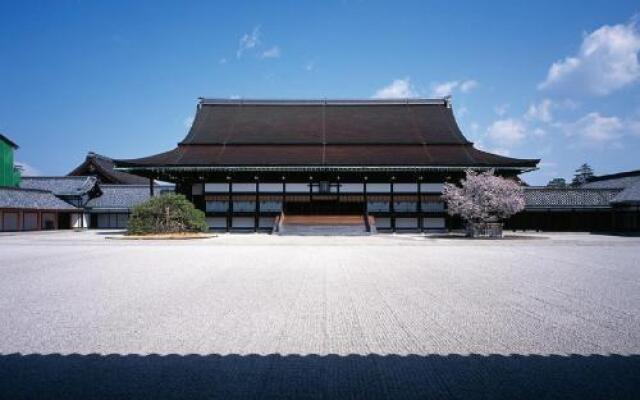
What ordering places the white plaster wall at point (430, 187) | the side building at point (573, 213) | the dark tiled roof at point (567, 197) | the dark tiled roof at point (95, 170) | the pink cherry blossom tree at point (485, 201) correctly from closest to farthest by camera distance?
the pink cherry blossom tree at point (485, 201)
the white plaster wall at point (430, 187)
the side building at point (573, 213)
the dark tiled roof at point (567, 197)
the dark tiled roof at point (95, 170)

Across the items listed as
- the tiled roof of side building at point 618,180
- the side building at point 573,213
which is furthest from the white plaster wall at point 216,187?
the tiled roof of side building at point 618,180

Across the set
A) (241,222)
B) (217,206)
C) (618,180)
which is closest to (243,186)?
(217,206)

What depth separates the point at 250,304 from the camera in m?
6.92

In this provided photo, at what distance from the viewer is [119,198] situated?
41844 mm

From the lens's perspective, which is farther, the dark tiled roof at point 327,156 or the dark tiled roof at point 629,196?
the dark tiled roof at point 629,196

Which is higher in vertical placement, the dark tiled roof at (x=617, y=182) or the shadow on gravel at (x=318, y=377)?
the dark tiled roof at (x=617, y=182)

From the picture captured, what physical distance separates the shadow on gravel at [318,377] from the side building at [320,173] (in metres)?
23.2

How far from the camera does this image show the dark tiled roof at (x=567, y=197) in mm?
32562

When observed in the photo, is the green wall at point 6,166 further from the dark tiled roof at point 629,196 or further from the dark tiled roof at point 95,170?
the dark tiled roof at point 629,196

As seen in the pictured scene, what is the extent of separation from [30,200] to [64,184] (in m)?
6.41

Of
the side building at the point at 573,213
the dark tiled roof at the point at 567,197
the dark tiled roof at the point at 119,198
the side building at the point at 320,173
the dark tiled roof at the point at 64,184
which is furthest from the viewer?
the dark tiled roof at the point at 119,198

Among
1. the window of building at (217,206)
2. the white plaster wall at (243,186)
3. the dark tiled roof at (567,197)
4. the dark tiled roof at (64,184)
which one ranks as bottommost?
the window of building at (217,206)

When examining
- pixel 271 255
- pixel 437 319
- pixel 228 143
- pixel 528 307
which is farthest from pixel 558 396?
pixel 228 143

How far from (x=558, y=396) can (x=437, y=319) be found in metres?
2.50
